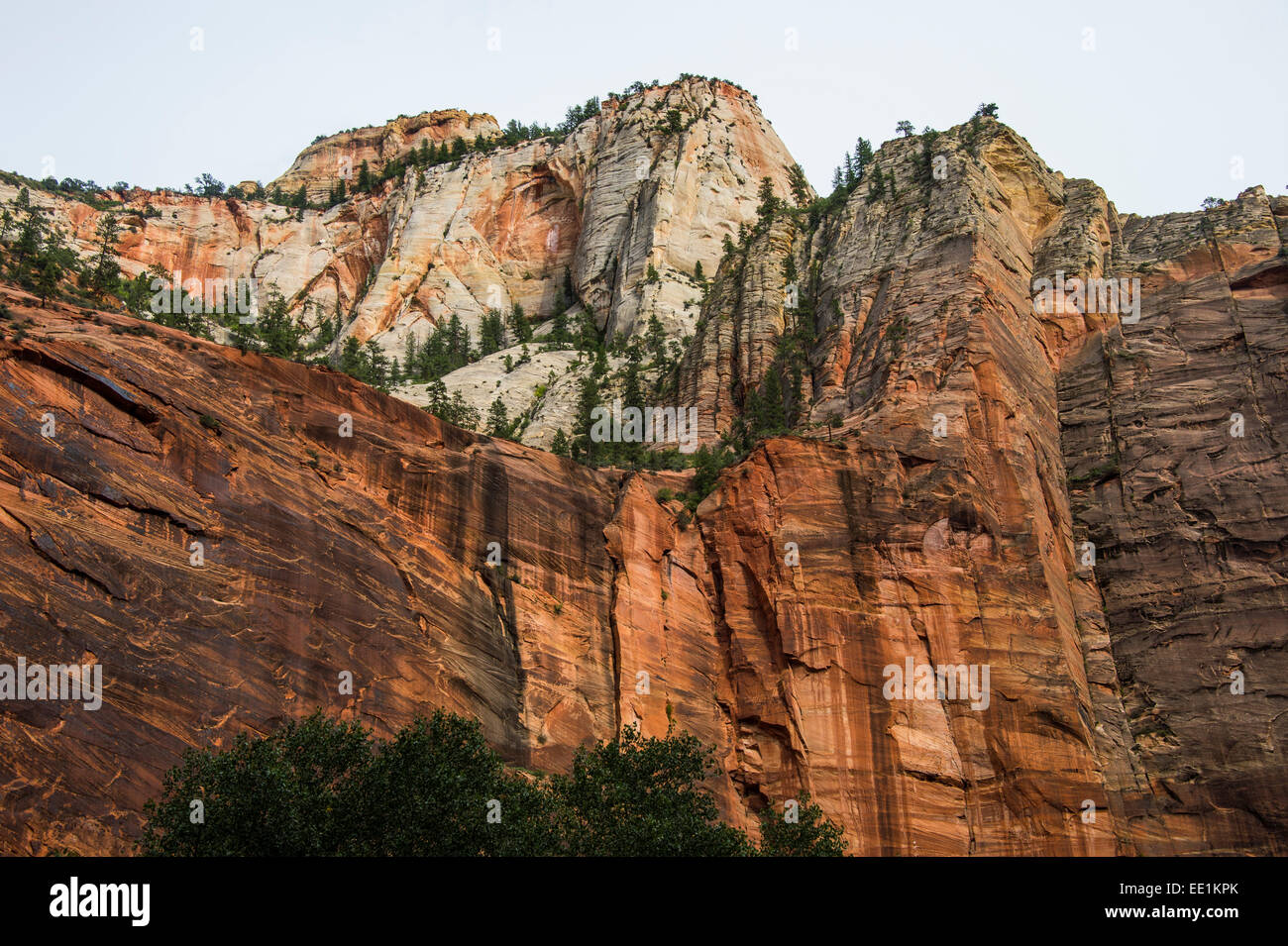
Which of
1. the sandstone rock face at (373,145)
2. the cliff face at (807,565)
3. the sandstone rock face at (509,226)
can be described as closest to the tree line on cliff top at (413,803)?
the cliff face at (807,565)

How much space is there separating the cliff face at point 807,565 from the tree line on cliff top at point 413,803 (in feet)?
13.4

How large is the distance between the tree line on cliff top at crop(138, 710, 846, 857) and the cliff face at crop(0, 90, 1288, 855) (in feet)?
13.4

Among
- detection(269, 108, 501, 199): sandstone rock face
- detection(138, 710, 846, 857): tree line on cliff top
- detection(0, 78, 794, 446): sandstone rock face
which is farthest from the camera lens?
Result: detection(269, 108, 501, 199): sandstone rock face

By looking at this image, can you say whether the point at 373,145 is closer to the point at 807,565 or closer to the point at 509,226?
the point at 509,226

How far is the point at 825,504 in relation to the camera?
4938 cm

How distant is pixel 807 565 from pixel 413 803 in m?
23.5

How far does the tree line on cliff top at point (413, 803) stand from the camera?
2628cm

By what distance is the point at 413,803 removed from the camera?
1095 inches

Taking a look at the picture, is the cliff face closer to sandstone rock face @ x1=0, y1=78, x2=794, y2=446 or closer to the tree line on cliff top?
the tree line on cliff top

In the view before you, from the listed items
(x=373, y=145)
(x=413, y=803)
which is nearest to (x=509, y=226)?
(x=373, y=145)

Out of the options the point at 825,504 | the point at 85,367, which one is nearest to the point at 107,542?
the point at 85,367

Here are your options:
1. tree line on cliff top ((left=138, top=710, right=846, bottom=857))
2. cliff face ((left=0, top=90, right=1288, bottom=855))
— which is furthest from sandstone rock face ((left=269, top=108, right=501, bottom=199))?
tree line on cliff top ((left=138, top=710, right=846, bottom=857))

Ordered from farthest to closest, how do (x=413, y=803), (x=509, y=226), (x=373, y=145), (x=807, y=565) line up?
1. (x=373, y=145)
2. (x=509, y=226)
3. (x=807, y=565)
4. (x=413, y=803)

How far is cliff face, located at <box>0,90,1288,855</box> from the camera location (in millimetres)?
34062
